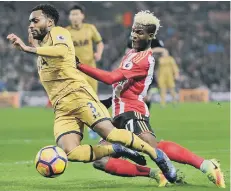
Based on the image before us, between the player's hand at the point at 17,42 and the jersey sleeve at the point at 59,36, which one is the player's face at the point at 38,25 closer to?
the jersey sleeve at the point at 59,36

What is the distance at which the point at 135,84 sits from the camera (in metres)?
8.41

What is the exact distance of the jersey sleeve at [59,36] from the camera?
7882 millimetres

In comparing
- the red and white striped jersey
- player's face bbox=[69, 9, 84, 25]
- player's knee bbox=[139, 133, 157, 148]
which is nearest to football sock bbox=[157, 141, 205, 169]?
player's knee bbox=[139, 133, 157, 148]

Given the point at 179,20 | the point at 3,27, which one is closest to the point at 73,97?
the point at 3,27

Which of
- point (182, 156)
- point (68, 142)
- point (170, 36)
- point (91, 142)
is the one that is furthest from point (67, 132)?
point (170, 36)

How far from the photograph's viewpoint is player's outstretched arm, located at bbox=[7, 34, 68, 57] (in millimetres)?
7395

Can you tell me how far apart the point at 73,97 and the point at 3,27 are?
92.7ft

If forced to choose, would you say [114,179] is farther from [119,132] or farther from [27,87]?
[27,87]

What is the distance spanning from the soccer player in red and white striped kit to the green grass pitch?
0.19 m

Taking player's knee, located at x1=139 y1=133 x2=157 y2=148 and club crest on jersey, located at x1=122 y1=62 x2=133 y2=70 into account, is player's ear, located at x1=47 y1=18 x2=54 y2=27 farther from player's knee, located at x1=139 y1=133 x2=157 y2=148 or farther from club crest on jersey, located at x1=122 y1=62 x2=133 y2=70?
player's knee, located at x1=139 y1=133 x2=157 y2=148

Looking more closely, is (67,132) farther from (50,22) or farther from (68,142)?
(50,22)

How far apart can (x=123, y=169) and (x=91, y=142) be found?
588 centimetres

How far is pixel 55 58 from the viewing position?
784 cm

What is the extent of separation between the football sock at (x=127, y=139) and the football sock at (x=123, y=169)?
465 mm
